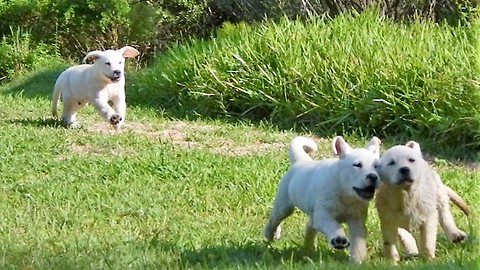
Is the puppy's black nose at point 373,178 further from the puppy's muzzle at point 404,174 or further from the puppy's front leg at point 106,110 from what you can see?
the puppy's front leg at point 106,110

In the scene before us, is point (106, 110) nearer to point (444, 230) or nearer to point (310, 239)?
point (310, 239)

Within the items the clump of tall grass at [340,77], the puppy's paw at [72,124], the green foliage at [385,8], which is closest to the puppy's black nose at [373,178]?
the clump of tall grass at [340,77]

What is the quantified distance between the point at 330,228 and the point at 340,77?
238 inches

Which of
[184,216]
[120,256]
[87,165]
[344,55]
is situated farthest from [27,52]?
[120,256]

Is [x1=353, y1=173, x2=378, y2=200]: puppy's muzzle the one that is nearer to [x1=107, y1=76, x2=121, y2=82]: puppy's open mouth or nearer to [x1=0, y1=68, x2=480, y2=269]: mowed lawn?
[x1=0, y1=68, x2=480, y2=269]: mowed lawn

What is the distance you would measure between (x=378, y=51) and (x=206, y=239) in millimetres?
5609

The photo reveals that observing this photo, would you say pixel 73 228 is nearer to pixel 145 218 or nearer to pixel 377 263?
pixel 145 218

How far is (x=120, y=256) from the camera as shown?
190 inches

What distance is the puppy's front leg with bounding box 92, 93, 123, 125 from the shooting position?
30.8 ft

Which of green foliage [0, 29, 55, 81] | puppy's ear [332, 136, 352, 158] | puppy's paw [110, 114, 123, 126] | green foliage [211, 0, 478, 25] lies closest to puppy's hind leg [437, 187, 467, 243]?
puppy's ear [332, 136, 352, 158]

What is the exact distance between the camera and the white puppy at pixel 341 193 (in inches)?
174

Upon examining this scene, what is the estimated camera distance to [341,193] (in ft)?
15.1

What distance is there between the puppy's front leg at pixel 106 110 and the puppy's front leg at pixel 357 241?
16.7ft

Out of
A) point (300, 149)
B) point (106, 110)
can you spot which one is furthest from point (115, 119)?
point (300, 149)
